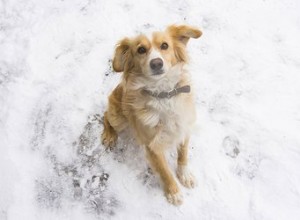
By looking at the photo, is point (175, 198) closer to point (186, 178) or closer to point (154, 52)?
point (186, 178)

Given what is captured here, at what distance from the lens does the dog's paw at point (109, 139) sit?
14.6ft

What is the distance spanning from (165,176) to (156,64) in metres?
1.34

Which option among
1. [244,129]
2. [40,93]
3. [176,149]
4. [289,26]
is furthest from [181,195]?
[289,26]

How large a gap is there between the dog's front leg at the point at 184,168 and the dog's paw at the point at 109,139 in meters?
0.85

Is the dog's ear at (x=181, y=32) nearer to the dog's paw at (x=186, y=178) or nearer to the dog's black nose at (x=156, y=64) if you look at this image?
the dog's black nose at (x=156, y=64)

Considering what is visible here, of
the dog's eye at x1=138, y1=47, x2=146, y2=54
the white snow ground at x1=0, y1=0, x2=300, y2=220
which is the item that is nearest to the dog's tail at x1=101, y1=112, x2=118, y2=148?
the white snow ground at x1=0, y1=0, x2=300, y2=220

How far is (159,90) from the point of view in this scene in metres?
3.55

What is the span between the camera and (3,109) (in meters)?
4.80

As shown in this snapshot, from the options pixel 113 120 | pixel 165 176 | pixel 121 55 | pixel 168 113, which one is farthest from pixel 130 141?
pixel 121 55

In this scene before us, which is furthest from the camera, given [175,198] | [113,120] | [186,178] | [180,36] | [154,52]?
[113,120]

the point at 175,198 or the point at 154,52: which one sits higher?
the point at 154,52

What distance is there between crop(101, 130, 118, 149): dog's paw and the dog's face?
1093 millimetres

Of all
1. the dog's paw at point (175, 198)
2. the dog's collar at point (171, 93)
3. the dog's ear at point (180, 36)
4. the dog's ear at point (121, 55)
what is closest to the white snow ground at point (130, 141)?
the dog's paw at point (175, 198)

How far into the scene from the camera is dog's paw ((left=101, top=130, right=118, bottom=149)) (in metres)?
4.46
